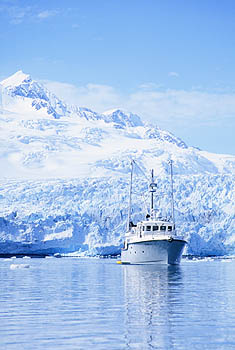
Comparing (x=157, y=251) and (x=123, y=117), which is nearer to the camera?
(x=157, y=251)

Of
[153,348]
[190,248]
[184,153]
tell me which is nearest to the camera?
[153,348]

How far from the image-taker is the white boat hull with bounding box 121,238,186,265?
34.5 metres

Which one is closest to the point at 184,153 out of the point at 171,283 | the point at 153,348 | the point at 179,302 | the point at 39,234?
the point at 39,234

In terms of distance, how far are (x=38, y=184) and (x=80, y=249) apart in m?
8.45

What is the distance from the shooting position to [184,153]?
85.6 meters

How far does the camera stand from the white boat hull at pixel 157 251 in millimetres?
34531

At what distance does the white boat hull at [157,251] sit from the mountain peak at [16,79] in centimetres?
12466

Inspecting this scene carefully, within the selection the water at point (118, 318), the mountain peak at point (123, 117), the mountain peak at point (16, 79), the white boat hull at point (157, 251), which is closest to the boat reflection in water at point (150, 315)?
the water at point (118, 318)

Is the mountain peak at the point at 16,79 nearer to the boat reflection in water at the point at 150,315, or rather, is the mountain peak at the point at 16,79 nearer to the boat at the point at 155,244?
the boat at the point at 155,244

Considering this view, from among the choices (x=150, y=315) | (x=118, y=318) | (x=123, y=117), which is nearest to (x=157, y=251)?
(x=150, y=315)

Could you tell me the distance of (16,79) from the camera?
164 metres

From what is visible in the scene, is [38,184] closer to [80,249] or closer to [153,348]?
[80,249]

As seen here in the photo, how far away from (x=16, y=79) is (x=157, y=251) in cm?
13594

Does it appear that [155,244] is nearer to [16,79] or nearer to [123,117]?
[16,79]
